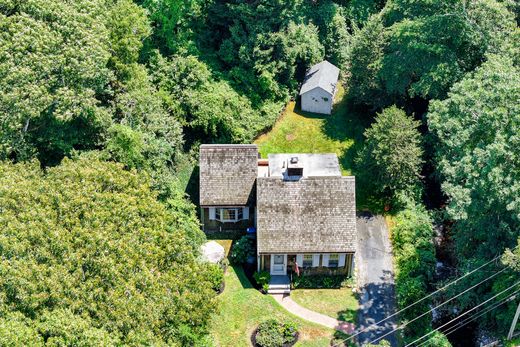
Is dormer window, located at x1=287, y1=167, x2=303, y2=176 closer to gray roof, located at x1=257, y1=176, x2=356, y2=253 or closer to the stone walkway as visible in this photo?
gray roof, located at x1=257, y1=176, x2=356, y2=253

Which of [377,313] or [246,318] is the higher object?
[246,318]

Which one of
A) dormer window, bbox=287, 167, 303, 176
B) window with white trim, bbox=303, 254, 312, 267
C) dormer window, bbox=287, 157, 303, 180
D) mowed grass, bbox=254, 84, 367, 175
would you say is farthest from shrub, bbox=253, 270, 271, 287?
mowed grass, bbox=254, 84, 367, 175

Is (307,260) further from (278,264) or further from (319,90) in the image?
(319,90)

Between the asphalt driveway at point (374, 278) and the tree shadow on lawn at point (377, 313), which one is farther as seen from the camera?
the asphalt driveway at point (374, 278)

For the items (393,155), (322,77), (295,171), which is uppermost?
(322,77)

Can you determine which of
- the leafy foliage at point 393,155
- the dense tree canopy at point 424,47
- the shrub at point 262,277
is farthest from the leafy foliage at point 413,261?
the dense tree canopy at point 424,47

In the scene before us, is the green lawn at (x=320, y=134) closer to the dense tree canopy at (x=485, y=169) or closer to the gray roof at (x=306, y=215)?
the gray roof at (x=306, y=215)

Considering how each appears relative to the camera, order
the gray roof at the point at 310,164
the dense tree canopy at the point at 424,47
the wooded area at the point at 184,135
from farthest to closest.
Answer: the dense tree canopy at the point at 424,47 → the gray roof at the point at 310,164 → the wooded area at the point at 184,135

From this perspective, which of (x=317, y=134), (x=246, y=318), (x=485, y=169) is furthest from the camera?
(x=317, y=134)

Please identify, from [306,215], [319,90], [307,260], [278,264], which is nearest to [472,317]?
[307,260]
